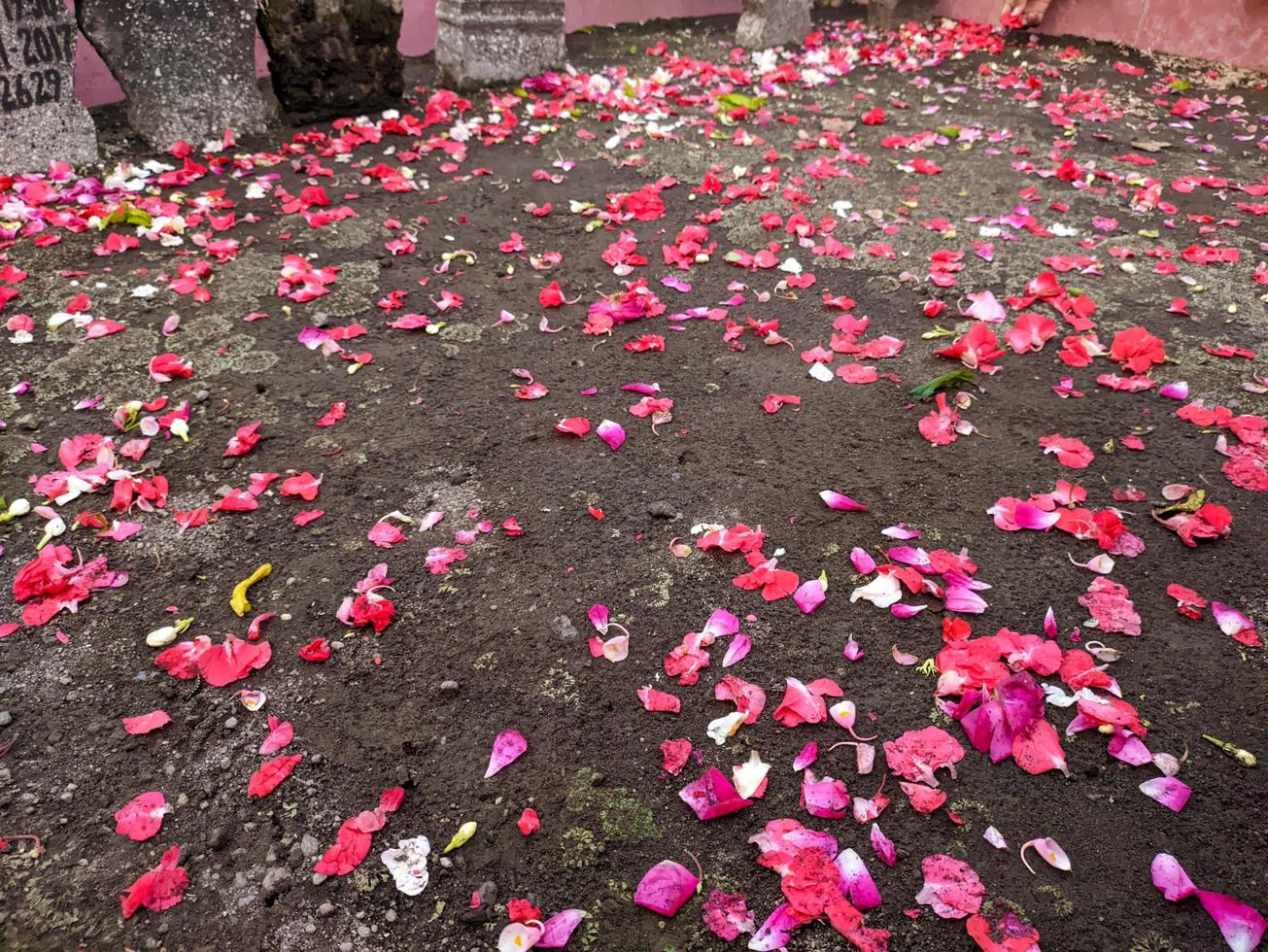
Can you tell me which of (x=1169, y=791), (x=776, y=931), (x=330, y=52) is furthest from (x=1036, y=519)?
(x=330, y=52)

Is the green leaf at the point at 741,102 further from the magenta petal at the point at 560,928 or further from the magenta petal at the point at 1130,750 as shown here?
the magenta petal at the point at 560,928

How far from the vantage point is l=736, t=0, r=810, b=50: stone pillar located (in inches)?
263

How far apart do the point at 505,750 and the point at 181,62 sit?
4.35 metres

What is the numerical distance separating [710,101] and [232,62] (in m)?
2.95

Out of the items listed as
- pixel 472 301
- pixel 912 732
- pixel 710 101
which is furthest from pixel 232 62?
pixel 912 732

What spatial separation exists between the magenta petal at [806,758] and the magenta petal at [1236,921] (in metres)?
0.69

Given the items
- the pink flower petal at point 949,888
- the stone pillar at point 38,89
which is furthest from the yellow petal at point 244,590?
the stone pillar at point 38,89

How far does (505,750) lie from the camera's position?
5.48ft

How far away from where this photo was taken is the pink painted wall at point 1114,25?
16.0 ft

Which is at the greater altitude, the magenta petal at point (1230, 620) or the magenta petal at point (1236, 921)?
the magenta petal at point (1230, 620)

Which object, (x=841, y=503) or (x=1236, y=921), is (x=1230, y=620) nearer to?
(x=1236, y=921)

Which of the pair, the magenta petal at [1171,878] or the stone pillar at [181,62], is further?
the stone pillar at [181,62]

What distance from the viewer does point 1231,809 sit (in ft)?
5.10

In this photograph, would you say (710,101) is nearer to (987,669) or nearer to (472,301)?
(472,301)
